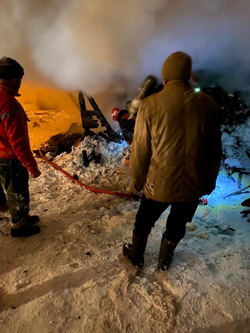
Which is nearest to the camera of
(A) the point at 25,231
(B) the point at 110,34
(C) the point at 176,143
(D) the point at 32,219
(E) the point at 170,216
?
(C) the point at 176,143

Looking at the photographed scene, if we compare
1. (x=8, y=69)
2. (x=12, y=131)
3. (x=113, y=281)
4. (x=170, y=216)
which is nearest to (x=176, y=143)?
(x=170, y=216)

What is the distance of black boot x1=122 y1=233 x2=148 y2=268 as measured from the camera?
7.39 ft

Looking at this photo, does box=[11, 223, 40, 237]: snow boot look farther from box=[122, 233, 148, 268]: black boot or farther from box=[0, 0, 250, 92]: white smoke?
box=[0, 0, 250, 92]: white smoke

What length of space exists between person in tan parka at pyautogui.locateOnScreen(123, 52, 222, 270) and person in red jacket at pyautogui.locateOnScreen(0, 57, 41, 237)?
4.19 ft

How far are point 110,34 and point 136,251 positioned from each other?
13.0ft

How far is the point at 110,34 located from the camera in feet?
14.5

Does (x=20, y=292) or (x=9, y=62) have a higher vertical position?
(x=9, y=62)

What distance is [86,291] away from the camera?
2074 millimetres

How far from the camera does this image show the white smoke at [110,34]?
4.16 meters

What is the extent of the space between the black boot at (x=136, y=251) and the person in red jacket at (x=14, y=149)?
124 centimetres

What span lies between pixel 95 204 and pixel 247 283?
91.8 inches

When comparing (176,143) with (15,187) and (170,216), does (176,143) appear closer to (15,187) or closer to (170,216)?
(170,216)

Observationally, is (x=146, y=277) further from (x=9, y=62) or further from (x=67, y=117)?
(x=67, y=117)

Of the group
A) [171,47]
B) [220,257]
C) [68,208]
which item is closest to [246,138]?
[171,47]
